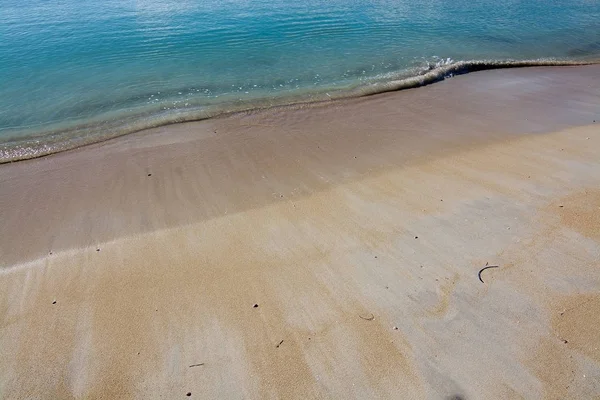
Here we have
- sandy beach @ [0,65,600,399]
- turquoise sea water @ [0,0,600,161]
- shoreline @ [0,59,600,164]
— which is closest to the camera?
sandy beach @ [0,65,600,399]

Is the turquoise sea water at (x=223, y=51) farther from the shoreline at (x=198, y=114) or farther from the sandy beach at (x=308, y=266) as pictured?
the sandy beach at (x=308, y=266)

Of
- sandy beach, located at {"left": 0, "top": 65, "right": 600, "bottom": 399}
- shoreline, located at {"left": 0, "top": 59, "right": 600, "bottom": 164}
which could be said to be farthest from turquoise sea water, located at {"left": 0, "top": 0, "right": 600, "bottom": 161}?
A: sandy beach, located at {"left": 0, "top": 65, "right": 600, "bottom": 399}

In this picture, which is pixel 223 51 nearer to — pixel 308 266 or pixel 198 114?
pixel 198 114

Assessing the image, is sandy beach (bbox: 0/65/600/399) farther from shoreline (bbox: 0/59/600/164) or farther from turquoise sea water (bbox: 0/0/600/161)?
turquoise sea water (bbox: 0/0/600/161)

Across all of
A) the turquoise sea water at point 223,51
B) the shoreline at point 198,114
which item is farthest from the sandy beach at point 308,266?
the turquoise sea water at point 223,51

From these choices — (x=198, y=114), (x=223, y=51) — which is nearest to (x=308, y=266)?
(x=198, y=114)

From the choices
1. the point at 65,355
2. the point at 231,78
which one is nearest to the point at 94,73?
the point at 231,78
